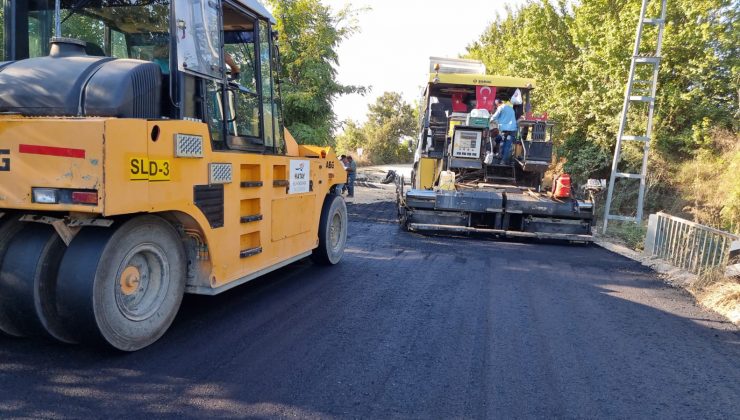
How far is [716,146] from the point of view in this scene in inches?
505

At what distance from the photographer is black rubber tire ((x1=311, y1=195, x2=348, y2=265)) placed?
6.52 metres

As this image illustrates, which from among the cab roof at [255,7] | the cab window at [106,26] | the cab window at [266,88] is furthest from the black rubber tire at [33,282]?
the cab roof at [255,7]

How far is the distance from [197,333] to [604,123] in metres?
14.3

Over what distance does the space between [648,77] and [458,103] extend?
18.7 feet

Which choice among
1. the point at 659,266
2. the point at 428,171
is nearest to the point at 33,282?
the point at 659,266

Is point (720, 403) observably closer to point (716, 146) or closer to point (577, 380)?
point (577, 380)

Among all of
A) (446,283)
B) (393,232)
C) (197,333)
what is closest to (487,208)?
(393,232)

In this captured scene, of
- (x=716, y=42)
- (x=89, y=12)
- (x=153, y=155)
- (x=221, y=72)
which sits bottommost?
(x=153, y=155)

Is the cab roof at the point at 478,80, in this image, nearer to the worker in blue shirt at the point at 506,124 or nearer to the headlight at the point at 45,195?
the worker in blue shirt at the point at 506,124

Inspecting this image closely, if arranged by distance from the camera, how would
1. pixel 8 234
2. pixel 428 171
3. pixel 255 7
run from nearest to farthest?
pixel 8 234, pixel 255 7, pixel 428 171

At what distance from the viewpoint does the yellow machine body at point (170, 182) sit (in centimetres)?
298

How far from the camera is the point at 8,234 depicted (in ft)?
11.1

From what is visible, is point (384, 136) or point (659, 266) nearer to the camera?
point (659, 266)

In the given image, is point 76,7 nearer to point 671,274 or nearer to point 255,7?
point 255,7
